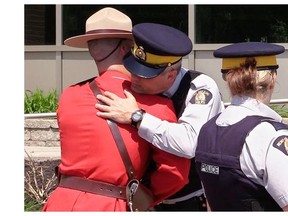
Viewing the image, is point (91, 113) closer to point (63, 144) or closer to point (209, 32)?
point (63, 144)

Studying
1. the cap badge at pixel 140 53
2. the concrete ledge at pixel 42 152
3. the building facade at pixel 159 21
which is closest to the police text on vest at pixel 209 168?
the cap badge at pixel 140 53

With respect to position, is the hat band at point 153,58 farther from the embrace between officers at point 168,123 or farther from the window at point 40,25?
the window at point 40,25

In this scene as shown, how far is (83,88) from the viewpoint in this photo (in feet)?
9.69

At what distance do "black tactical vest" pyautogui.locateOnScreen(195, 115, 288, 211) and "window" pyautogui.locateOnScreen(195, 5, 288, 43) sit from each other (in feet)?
25.6

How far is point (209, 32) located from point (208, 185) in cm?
792

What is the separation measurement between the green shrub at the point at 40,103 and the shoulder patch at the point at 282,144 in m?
7.31

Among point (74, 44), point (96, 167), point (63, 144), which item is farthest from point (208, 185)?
point (74, 44)

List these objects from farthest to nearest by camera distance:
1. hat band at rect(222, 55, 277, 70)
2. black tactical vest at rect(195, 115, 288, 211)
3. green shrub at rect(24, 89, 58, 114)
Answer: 1. green shrub at rect(24, 89, 58, 114)
2. hat band at rect(222, 55, 277, 70)
3. black tactical vest at rect(195, 115, 288, 211)

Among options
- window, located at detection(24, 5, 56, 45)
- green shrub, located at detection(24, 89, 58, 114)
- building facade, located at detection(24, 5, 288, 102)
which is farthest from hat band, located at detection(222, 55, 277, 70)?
window, located at detection(24, 5, 56, 45)

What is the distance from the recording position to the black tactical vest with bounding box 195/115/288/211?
8.35 feet

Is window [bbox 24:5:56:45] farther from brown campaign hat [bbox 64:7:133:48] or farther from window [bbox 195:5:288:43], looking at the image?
brown campaign hat [bbox 64:7:133:48]

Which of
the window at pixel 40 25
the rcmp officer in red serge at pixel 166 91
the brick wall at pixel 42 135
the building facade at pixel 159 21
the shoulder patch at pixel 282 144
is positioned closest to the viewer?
the shoulder patch at pixel 282 144

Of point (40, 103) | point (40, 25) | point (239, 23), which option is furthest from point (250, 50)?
point (40, 25)

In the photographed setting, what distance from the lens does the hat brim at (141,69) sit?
9.33 ft
